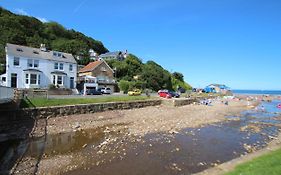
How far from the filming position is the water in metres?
12.9

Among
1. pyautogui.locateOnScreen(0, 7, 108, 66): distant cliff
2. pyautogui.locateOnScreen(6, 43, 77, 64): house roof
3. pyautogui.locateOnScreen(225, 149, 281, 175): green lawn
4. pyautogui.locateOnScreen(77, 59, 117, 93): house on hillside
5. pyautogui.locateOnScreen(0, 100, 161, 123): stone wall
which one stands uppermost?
pyautogui.locateOnScreen(0, 7, 108, 66): distant cliff

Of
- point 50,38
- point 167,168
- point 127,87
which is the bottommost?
point 167,168

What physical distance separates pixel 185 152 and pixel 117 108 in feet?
59.6

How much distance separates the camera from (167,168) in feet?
42.3

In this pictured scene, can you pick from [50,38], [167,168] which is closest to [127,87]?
[167,168]

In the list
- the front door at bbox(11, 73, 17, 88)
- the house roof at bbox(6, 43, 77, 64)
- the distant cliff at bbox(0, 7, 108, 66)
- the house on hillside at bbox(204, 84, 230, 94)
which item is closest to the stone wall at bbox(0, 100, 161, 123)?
the front door at bbox(11, 73, 17, 88)

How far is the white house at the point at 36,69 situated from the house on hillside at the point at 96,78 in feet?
12.5

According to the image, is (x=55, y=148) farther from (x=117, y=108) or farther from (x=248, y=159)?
(x=117, y=108)

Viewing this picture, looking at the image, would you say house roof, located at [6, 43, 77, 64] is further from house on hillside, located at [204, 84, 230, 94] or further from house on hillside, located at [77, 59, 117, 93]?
house on hillside, located at [204, 84, 230, 94]

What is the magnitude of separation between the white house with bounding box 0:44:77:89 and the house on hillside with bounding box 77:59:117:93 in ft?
12.5

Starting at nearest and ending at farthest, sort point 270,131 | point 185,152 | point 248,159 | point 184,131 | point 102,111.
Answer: point 248,159 < point 185,152 < point 184,131 < point 270,131 < point 102,111

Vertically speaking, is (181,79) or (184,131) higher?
(181,79)

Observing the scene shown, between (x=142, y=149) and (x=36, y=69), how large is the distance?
114 feet

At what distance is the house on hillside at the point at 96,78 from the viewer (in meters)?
52.8
